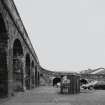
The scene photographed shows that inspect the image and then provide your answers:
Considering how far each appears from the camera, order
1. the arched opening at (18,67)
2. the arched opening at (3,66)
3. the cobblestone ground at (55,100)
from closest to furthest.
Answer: the cobblestone ground at (55,100) → the arched opening at (3,66) → the arched opening at (18,67)

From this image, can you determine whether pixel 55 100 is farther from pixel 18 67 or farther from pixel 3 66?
pixel 18 67

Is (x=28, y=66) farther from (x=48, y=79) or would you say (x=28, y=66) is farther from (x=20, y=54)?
(x=48, y=79)

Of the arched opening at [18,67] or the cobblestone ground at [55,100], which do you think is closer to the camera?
the cobblestone ground at [55,100]

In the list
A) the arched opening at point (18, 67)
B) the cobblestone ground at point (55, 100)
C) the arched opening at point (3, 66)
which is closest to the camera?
the cobblestone ground at point (55, 100)

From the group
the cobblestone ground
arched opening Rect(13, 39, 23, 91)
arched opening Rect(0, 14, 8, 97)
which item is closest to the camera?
the cobblestone ground

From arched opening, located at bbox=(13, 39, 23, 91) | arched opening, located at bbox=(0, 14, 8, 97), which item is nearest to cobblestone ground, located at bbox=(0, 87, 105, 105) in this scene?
arched opening, located at bbox=(0, 14, 8, 97)

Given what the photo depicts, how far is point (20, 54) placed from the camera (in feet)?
46.6

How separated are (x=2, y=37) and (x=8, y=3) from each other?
1.49 metres

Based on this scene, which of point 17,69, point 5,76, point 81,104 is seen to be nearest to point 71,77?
point 17,69

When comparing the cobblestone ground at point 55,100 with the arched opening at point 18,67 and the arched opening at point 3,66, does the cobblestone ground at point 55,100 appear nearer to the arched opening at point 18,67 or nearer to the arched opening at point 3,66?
the arched opening at point 3,66

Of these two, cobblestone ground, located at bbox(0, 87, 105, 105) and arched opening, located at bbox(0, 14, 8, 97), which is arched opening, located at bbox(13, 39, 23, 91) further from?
arched opening, located at bbox(0, 14, 8, 97)

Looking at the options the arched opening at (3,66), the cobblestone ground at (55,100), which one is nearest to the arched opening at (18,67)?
the cobblestone ground at (55,100)

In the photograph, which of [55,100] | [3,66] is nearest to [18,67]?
[3,66]

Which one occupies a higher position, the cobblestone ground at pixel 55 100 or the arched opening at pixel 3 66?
the arched opening at pixel 3 66
